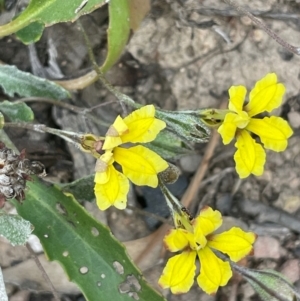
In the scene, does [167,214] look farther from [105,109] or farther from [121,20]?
[121,20]

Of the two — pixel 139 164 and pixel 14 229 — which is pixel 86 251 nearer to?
pixel 14 229

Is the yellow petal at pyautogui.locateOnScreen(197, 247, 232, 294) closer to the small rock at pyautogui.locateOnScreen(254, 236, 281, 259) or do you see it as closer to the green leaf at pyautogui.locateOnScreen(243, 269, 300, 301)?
the green leaf at pyautogui.locateOnScreen(243, 269, 300, 301)

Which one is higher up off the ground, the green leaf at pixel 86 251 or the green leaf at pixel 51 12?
the green leaf at pixel 51 12

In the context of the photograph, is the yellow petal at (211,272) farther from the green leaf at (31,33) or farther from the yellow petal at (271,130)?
the green leaf at (31,33)

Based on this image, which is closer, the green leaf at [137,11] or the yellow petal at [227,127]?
the yellow petal at [227,127]

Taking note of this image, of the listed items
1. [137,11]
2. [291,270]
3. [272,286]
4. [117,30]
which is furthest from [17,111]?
[291,270]

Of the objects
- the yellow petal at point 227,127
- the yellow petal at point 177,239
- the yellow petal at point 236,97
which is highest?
the yellow petal at point 236,97

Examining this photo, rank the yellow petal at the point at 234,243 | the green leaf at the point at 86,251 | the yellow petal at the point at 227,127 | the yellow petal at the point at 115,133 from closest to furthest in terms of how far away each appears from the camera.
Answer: the yellow petal at the point at 115,133
the yellow petal at the point at 227,127
the yellow petal at the point at 234,243
the green leaf at the point at 86,251

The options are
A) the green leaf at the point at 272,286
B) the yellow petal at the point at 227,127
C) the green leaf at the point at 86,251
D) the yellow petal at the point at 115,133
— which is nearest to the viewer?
the yellow petal at the point at 115,133

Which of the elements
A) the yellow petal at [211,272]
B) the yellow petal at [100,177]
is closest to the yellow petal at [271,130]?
Answer: the yellow petal at [211,272]
